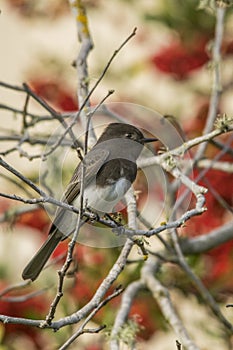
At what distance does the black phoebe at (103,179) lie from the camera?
3.57 m

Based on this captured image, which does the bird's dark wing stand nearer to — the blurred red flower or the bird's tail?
the bird's tail

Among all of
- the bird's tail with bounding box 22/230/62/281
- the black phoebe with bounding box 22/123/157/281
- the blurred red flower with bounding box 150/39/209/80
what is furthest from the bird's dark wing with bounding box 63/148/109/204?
the blurred red flower with bounding box 150/39/209/80

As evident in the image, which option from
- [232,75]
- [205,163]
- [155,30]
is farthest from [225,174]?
[155,30]

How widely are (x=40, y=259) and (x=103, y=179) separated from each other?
404 mm

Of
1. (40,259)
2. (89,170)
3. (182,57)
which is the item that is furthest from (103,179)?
(182,57)

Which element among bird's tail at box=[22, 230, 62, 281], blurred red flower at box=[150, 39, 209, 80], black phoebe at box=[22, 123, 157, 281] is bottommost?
bird's tail at box=[22, 230, 62, 281]

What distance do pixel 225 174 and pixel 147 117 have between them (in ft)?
1.64

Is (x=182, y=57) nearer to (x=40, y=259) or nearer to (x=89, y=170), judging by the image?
(x=89, y=170)

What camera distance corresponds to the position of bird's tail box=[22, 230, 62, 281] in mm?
3527

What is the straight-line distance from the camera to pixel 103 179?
3.69 metres

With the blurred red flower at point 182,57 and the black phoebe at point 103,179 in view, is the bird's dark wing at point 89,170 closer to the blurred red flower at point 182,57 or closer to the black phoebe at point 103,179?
the black phoebe at point 103,179

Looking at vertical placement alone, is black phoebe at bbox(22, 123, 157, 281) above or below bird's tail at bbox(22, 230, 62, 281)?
above

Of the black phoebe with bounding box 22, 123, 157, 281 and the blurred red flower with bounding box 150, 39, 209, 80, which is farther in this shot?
the blurred red flower with bounding box 150, 39, 209, 80

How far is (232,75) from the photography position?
16.6ft
